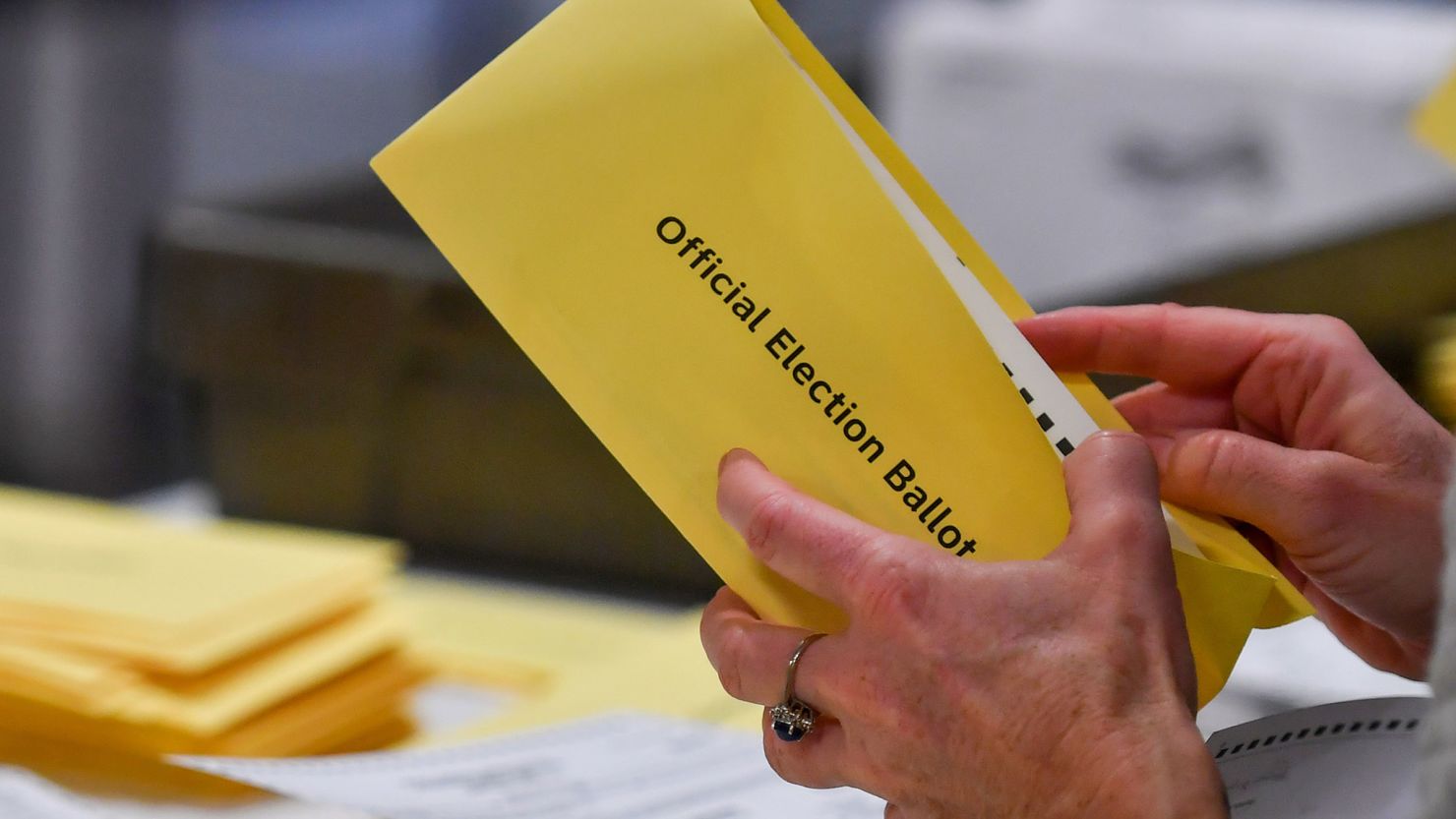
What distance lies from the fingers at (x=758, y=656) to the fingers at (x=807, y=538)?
0.02m

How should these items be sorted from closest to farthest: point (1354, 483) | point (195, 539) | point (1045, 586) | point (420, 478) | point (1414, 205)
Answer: point (1045, 586) < point (1354, 483) < point (195, 539) < point (420, 478) < point (1414, 205)

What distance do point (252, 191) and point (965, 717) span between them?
988 mm

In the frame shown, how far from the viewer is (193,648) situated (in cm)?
69

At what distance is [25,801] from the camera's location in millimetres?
605

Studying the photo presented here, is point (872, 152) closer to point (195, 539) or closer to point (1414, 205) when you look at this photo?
point (195, 539)

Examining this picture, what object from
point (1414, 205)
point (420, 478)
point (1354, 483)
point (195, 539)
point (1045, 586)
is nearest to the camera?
point (1045, 586)

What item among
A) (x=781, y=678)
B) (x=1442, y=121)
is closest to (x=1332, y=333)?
(x=781, y=678)

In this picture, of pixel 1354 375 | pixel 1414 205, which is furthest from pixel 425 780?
pixel 1414 205

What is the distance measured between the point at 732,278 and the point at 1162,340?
0.21 meters

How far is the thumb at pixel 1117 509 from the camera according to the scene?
431 mm

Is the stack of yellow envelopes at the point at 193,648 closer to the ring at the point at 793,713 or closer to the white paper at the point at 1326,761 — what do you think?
the ring at the point at 793,713

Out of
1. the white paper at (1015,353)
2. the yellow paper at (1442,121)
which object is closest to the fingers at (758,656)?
the white paper at (1015,353)

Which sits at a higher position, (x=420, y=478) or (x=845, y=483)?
(x=420, y=478)

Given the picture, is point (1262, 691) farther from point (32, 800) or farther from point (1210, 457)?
Result: point (32, 800)
